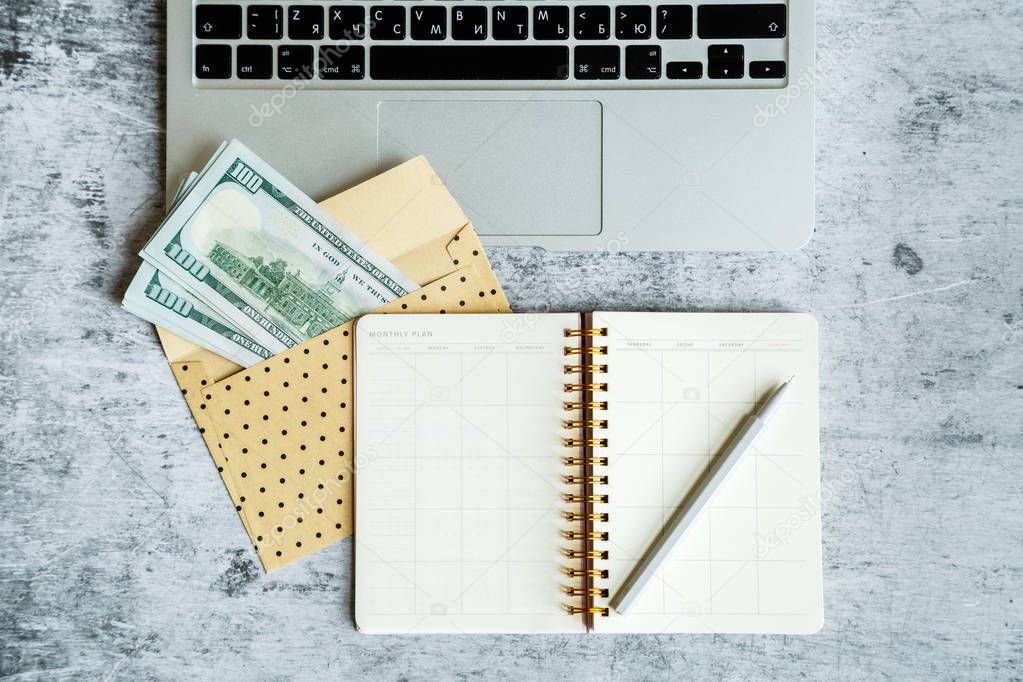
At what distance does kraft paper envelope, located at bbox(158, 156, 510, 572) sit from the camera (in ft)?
2.19

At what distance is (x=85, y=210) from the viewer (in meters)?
0.69

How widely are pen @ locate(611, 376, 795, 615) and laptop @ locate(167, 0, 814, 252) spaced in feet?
0.53

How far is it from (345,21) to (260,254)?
0.73 feet

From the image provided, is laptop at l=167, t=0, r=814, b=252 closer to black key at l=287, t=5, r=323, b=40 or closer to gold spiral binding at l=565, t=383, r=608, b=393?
black key at l=287, t=5, r=323, b=40

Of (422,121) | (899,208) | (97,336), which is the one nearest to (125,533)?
(97,336)

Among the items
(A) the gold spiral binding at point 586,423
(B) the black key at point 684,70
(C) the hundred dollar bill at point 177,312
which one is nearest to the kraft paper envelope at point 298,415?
(C) the hundred dollar bill at point 177,312

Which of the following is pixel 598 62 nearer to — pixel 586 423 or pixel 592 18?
pixel 592 18

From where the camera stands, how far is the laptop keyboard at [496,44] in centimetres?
64

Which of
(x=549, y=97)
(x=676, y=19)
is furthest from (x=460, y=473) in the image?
(x=676, y=19)

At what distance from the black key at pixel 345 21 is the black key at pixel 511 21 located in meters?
0.12

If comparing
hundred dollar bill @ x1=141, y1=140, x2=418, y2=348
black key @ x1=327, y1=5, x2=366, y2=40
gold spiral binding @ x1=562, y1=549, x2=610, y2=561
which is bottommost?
gold spiral binding @ x1=562, y1=549, x2=610, y2=561

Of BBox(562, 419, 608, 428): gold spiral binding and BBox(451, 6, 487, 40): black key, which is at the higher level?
BBox(451, 6, 487, 40): black key

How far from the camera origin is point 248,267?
0.65 meters

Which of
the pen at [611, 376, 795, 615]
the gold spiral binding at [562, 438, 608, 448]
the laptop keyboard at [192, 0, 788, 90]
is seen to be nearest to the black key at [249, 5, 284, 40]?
the laptop keyboard at [192, 0, 788, 90]
